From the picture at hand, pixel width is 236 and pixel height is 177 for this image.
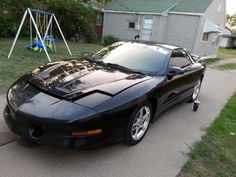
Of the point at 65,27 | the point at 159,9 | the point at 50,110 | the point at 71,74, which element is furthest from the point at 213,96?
the point at 65,27

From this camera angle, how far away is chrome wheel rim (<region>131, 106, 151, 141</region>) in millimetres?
3316

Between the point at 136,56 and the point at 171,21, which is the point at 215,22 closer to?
the point at 171,21

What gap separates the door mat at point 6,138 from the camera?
3.04 m

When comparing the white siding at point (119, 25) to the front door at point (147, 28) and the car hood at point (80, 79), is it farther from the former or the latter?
the car hood at point (80, 79)

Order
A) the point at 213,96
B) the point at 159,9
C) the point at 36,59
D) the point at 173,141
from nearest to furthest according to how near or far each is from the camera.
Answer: the point at 173,141, the point at 213,96, the point at 36,59, the point at 159,9

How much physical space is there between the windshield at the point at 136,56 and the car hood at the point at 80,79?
300mm

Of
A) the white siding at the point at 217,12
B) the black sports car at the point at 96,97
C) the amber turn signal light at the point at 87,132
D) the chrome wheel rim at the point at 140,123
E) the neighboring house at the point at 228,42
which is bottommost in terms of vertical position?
the neighboring house at the point at 228,42

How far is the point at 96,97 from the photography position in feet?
9.21

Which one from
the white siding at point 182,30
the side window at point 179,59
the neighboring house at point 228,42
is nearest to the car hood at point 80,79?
the side window at point 179,59

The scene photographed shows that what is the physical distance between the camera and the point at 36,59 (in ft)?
27.6

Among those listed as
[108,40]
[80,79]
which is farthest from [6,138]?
[108,40]

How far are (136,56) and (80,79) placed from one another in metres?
1.31

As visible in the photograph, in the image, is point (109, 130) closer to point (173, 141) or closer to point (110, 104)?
point (110, 104)

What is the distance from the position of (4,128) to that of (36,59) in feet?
17.9
